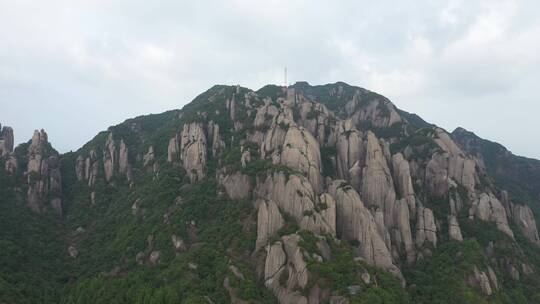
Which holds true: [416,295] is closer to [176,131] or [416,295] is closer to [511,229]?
[511,229]

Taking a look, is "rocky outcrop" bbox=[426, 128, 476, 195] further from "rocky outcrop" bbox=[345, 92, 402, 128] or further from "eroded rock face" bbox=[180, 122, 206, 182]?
"eroded rock face" bbox=[180, 122, 206, 182]

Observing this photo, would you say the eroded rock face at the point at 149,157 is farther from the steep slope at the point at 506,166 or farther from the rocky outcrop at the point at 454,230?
the steep slope at the point at 506,166

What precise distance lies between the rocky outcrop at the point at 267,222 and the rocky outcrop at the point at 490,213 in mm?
44957

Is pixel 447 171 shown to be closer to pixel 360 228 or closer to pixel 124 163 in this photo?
pixel 360 228

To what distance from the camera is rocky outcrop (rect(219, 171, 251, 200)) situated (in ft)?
273

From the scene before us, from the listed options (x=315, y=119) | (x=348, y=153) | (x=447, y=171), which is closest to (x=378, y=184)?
(x=348, y=153)

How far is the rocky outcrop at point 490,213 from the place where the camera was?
3430 inches

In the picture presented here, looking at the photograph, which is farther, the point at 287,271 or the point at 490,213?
the point at 490,213

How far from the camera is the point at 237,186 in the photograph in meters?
84.3

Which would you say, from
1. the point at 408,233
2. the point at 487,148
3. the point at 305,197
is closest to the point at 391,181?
the point at 408,233

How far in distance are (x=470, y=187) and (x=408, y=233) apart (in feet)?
81.3

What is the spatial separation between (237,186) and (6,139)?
84.7 meters

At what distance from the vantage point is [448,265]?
7550 centimetres

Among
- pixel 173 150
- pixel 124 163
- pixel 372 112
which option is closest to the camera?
pixel 173 150
